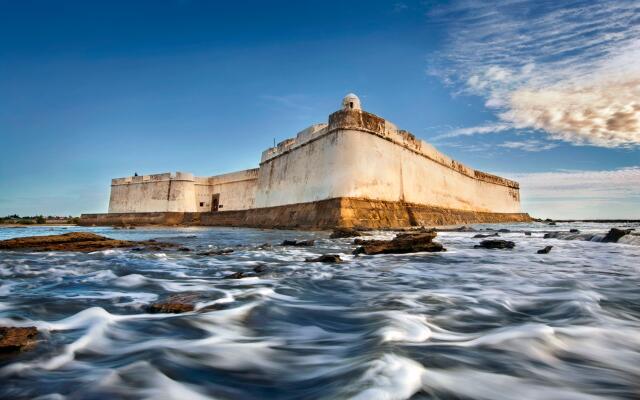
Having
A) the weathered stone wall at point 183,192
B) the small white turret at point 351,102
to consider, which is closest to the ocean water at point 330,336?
the small white turret at point 351,102

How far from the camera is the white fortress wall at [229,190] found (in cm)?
2884

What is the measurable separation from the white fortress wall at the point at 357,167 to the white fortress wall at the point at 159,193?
926cm

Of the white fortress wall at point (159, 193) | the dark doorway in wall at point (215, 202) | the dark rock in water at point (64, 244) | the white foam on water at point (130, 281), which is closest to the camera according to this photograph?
the white foam on water at point (130, 281)

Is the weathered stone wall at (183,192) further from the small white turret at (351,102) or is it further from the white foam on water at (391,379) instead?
the white foam on water at (391,379)

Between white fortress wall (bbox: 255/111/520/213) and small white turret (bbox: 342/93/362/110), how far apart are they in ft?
1.93

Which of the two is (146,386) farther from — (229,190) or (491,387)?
(229,190)

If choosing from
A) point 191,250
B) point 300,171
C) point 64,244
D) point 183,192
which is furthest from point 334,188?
point 183,192

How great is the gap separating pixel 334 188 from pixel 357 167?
1.25 metres

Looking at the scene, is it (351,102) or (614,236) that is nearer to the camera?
(614,236)

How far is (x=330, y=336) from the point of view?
2.13 m

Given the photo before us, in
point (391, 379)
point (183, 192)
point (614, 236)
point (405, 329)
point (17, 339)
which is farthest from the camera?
point (183, 192)

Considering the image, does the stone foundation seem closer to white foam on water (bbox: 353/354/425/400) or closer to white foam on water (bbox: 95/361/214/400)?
white foam on water (bbox: 353/354/425/400)

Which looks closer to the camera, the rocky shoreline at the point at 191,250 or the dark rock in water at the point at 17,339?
the dark rock in water at the point at 17,339

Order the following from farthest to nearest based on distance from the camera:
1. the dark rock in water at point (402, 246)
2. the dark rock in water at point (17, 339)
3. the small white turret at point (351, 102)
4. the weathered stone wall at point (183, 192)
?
the weathered stone wall at point (183, 192)
the small white turret at point (351, 102)
the dark rock in water at point (402, 246)
the dark rock in water at point (17, 339)
